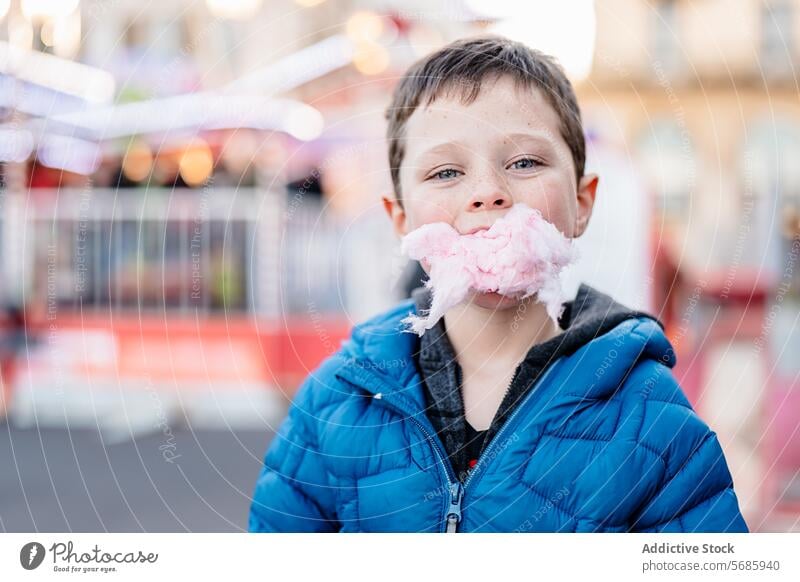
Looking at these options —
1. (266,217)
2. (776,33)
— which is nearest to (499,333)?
(776,33)

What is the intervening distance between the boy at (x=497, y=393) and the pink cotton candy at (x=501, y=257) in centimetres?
2

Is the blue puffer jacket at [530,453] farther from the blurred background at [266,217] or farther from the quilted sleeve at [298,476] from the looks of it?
the blurred background at [266,217]

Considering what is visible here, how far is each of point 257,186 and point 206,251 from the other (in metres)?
0.47

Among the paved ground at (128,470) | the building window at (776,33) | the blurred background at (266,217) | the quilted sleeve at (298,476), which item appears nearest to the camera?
the quilted sleeve at (298,476)

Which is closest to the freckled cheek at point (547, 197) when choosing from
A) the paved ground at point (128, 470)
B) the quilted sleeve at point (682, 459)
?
the quilted sleeve at point (682, 459)

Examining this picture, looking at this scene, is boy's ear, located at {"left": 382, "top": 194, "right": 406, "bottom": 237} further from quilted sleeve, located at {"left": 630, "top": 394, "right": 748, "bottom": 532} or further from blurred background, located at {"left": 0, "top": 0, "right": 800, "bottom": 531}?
quilted sleeve, located at {"left": 630, "top": 394, "right": 748, "bottom": 532}

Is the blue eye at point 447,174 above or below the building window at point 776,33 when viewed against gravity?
below

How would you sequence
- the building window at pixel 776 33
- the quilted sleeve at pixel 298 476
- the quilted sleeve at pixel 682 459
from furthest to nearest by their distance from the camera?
the building window at pixel 776 33 → the quilted sleeve at pixel 298 476 → the quilted sleeve at pixel 682 459

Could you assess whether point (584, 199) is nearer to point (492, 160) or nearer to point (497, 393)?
point (492, 160)

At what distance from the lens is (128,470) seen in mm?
3520

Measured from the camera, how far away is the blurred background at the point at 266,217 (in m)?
1.99

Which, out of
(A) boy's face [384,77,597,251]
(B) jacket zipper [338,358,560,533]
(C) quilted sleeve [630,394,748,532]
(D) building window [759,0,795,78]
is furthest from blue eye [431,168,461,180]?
(D) building window [759,0,795,78]

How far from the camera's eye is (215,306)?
4332mm
